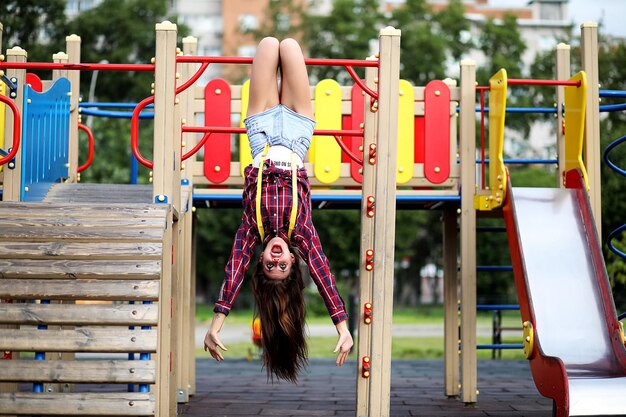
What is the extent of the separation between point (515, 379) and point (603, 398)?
4240 mm

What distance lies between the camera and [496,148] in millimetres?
6871

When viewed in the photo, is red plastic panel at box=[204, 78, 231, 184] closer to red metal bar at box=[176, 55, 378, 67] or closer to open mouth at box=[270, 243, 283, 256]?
red metal bar at box=[176, 55, 378, 67]

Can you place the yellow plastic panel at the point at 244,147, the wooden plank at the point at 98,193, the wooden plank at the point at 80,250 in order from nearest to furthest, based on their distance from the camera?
the wooden plank at the point at 80,250
the wooden plank at the point at 98,193
the yellow plastic panel at the point at 244,147

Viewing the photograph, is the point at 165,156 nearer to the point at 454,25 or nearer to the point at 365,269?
the point at 365,269

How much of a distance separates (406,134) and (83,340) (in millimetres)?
4014

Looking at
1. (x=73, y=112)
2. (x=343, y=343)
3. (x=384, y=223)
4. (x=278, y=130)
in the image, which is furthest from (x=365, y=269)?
(x=73, y=112)

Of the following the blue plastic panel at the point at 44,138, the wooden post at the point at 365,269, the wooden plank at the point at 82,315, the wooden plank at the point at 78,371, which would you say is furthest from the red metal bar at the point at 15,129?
the wooden post at the point at 365,269

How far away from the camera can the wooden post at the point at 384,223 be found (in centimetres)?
500

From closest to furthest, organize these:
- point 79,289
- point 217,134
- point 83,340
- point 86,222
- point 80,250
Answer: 1. point 83,340
2. point 79,289
3. point 80,250
4. point 86,222
5. point 217,134

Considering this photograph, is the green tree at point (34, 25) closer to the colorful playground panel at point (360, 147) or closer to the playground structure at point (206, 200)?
the colorful playground panel at point (360, 147)

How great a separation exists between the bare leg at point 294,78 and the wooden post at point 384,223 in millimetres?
455

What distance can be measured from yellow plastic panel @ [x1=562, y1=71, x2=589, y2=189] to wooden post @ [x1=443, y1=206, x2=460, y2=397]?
4.08ft

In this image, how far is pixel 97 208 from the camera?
15.9 feet

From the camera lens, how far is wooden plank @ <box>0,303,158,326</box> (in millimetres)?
4270
